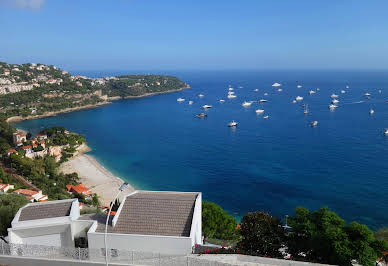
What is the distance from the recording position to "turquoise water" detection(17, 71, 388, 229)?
25594mm

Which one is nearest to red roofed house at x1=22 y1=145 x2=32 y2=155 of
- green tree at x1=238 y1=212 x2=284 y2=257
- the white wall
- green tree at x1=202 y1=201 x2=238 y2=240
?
green tree at x1=202 y1=201 x2=238 y2=240

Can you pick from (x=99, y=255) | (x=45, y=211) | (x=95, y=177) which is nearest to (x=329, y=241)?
(x=99, y=255)

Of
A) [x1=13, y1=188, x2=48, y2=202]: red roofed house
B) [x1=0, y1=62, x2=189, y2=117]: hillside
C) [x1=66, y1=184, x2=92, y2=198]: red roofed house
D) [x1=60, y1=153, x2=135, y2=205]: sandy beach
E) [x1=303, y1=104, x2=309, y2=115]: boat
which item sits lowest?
[x1=60, y1=153, x2=135, y2=205]: sandy beach

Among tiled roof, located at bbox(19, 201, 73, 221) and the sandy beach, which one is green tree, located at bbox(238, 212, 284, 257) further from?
the sandy beach


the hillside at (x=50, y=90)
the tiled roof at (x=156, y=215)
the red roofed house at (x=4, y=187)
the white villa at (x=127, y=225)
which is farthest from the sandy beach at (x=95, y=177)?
the hillside at (x=50, y=90)

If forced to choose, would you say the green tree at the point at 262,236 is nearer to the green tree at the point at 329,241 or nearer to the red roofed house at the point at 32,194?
the green tree at the point at 329,241

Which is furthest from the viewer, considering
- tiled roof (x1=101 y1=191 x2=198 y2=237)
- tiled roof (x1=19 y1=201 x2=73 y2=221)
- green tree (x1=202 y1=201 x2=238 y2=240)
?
green tree (x1=202 y1=201 x2=238 y2=240)

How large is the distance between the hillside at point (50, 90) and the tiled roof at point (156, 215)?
5652 centimetres

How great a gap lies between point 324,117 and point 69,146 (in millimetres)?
42150

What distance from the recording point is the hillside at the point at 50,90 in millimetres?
64062

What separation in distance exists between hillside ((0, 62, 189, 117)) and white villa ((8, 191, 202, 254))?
182ft

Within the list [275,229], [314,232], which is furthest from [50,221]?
[314,232]

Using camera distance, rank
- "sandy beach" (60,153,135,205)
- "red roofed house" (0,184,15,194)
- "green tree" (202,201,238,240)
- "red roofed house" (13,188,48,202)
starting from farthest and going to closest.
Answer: "sandy beach" (60,153,135,205) < "red roofed house" (0,184,15,194) < "red roofed house" (13,188,48,202) < "green tree" (202,201,238,240)

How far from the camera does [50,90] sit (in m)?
72.2
